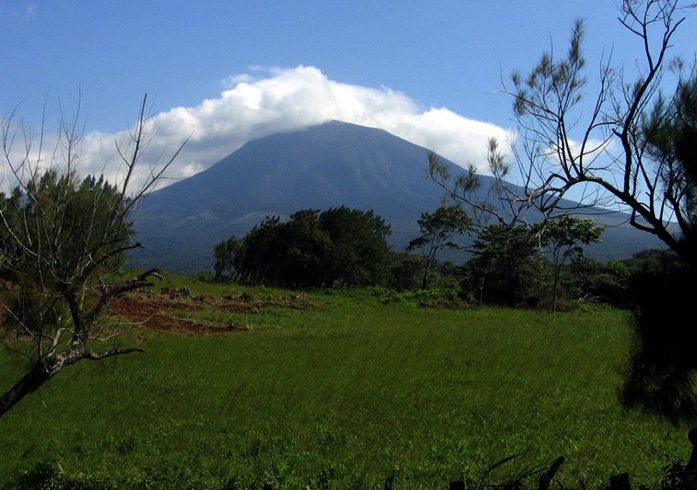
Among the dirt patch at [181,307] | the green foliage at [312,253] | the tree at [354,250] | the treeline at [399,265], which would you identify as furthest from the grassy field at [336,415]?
the tree at [354,250]

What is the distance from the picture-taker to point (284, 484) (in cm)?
560

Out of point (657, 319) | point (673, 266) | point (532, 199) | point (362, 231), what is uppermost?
point (362, 231)

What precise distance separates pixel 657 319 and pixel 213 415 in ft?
22.6

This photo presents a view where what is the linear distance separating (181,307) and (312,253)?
17879 mm

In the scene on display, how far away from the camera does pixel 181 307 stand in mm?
21562

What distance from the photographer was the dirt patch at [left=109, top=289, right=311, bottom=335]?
18006mm

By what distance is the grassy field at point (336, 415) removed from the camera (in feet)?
20.8

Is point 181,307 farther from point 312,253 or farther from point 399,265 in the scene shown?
point 399,265

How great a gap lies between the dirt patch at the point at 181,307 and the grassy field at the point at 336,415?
1.28m

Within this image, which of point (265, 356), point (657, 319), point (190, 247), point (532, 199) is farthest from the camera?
point (190, 247)

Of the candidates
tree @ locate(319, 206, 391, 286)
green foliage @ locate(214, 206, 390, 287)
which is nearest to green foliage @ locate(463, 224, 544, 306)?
green foliage @ locate(214, 206, 390, 287)

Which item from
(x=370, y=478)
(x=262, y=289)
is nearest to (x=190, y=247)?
(x=262, y=289)

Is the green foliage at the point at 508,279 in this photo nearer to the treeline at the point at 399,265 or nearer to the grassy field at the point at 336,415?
the treeline at the point at 399,265

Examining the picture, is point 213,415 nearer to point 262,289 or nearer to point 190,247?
point 262,289
